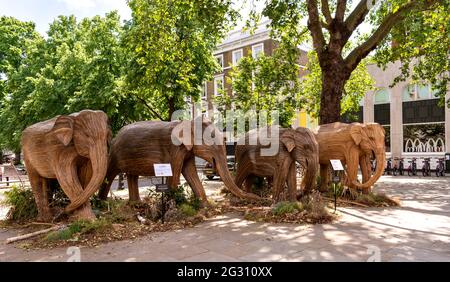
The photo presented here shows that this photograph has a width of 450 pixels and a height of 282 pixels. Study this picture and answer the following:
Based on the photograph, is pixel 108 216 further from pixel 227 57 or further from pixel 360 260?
pixel 227 57

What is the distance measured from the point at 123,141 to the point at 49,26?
22.2m

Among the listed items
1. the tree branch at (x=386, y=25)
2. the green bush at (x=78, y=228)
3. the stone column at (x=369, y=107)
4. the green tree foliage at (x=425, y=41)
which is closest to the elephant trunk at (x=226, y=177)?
the green bush at (x=78, y=228)

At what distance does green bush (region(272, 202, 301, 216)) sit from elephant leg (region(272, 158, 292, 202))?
91 centimetres

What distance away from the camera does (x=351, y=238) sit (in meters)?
6.34

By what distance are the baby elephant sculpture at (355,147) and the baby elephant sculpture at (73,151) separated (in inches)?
269

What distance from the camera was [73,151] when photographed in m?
7.19

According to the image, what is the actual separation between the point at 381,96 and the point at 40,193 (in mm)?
26578

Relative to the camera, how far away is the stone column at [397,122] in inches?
1047

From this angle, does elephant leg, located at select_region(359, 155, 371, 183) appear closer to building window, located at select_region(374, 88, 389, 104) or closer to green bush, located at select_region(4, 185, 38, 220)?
green bush, located at select_region(4, 185, 38, 220)

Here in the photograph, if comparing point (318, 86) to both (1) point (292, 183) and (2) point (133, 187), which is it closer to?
(1) point (292, 183)

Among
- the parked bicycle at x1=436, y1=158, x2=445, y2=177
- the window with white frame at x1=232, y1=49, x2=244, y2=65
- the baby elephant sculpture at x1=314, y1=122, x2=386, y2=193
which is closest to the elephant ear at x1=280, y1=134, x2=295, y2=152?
the baby elephant sculpture at x1=314, y1=122, x2=386, y2=193

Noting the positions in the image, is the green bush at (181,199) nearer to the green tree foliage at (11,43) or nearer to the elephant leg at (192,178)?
the elephant leg at (192,178)

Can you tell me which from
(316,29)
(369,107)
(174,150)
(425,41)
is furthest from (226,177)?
(369,107)

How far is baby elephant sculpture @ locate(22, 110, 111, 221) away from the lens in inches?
273
